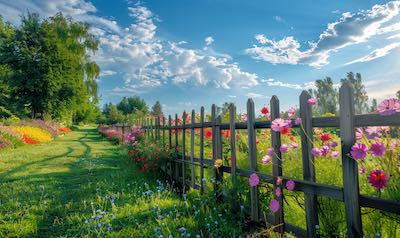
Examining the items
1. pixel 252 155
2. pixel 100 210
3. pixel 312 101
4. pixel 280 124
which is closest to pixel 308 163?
pixel 280 124

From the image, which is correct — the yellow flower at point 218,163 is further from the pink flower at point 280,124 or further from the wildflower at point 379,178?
the wildflower at point 379,178

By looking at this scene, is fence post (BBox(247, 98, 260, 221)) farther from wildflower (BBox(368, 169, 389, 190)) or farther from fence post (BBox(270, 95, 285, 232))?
wildflower (BBox(368, 169, 389, 190))

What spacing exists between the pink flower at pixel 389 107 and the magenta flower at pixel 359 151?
0.83 ft

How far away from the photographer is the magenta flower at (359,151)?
6.48 ft

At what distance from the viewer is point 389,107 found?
6.23ft

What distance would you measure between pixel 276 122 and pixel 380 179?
3.14 feet

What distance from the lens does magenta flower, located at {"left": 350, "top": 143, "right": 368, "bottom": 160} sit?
1976 millimetres

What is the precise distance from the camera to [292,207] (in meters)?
3.18

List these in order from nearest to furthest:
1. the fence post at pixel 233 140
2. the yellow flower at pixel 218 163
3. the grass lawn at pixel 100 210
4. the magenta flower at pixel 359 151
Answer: the magenta flower at pixel 359 151, the grass lawn at pixel 100 210, the fence post at pixel 233 140, the yellow flower at pixel 218 163

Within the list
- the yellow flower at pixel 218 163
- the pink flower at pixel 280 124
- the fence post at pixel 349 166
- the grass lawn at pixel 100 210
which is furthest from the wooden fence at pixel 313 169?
the grass lawn at pixel 100 210

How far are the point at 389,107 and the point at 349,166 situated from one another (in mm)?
528

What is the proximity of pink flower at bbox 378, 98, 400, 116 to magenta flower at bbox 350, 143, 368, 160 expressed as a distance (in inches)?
9.9

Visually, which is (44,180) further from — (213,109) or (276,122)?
(276,122)

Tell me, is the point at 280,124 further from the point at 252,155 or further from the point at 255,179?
the point at 252,155
